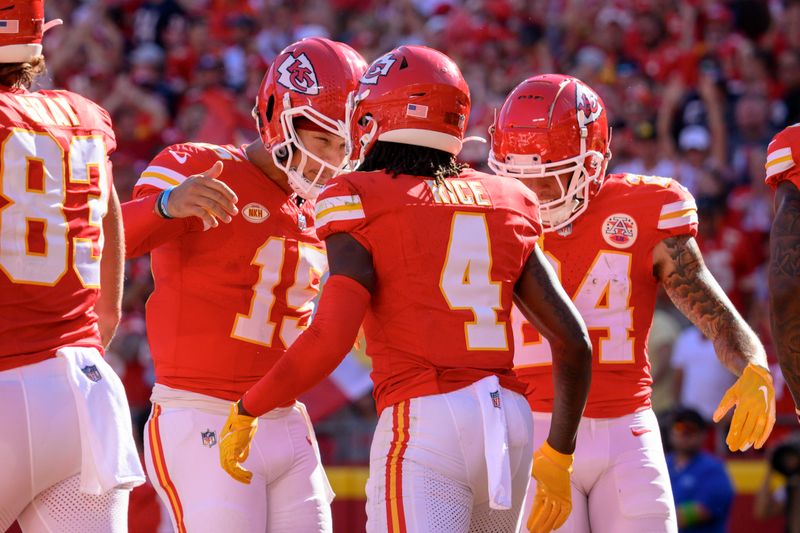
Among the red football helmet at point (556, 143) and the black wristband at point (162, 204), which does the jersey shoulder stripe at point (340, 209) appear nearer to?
the black wristband at point (162, 204)

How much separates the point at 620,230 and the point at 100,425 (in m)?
2.04

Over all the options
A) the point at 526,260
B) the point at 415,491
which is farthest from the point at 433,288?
the point at 415,491

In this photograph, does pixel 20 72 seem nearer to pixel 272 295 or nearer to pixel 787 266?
pixel 272 295

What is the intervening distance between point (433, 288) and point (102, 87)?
31.1 feet

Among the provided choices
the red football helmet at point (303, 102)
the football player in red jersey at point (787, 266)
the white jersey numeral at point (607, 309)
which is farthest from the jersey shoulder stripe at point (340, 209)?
the football player in red jersey at point (787, 266)

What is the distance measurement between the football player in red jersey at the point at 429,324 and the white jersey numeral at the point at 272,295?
75cm

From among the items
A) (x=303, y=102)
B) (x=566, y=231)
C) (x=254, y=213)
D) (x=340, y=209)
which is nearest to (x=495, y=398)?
(x=340, y=209)

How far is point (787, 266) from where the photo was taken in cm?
388

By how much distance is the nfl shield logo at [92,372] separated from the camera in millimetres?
3143

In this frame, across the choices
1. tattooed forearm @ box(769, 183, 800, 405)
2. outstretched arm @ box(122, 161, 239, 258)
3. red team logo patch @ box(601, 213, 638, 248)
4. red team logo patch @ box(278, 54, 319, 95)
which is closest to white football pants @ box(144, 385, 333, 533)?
outstretched arm @ box(122, 161, 239, 258)

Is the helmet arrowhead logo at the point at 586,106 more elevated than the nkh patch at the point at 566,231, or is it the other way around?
the helmet arrowhead logo at the point at 586,106

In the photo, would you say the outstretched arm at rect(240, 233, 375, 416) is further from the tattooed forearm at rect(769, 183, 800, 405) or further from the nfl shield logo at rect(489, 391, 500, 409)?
the tattooed forearm at rect(769, 183, 800, 405)

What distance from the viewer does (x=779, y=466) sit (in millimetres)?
7141

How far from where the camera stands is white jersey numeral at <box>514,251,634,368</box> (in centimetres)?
431
